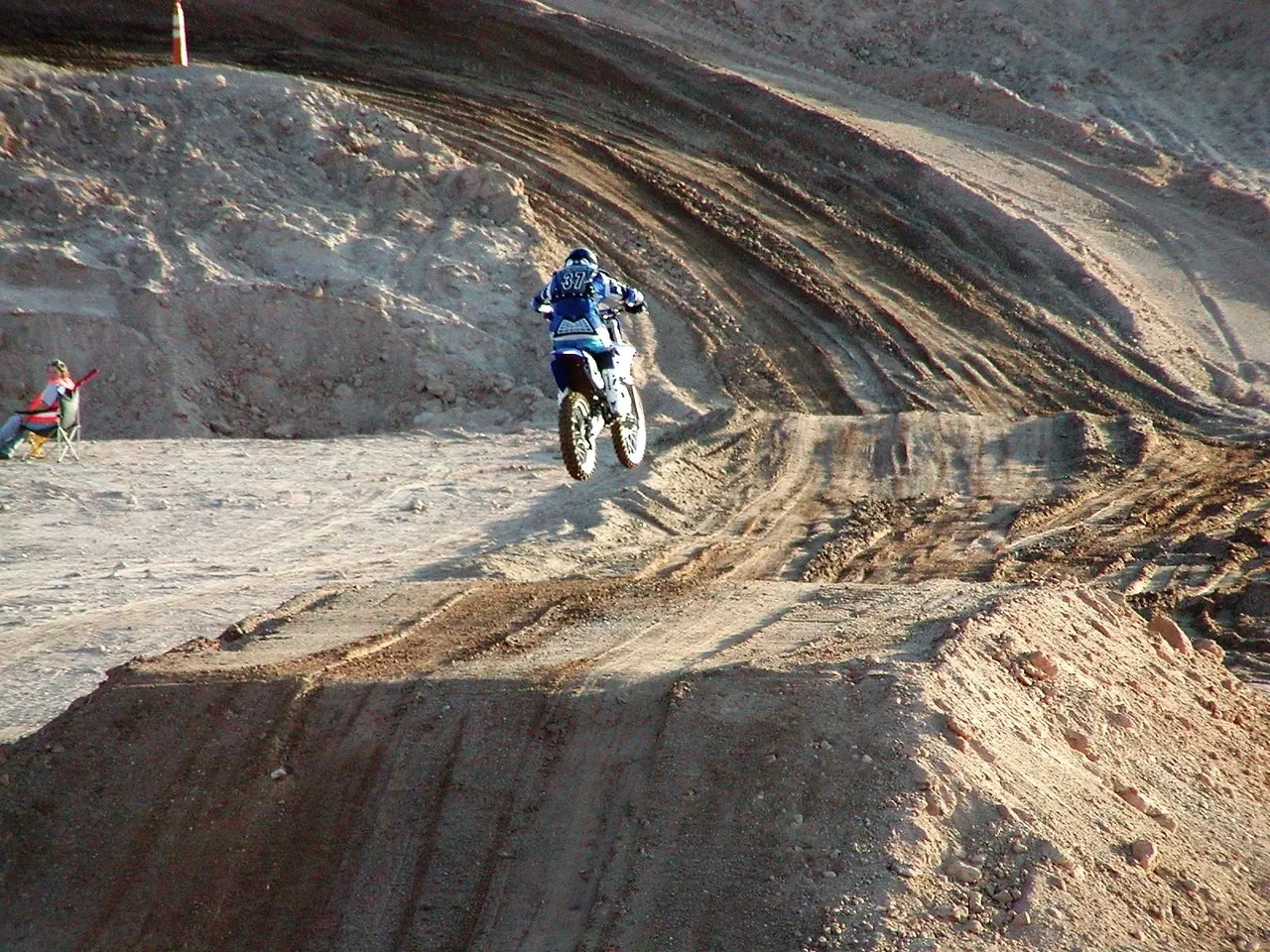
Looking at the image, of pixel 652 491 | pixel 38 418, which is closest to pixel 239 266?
pixel 38 418

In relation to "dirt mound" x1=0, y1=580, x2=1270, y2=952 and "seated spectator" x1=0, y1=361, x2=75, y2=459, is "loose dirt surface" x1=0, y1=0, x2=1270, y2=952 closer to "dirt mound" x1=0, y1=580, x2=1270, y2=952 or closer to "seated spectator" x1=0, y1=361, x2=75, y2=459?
"dirt mound" x1=0, y1=580, x2=1270, y2=952

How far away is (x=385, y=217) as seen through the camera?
54.0 feet

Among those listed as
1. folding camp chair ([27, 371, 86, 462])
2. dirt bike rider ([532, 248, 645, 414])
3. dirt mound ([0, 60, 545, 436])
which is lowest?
folding camp chair ([27, 371, 86, 462])

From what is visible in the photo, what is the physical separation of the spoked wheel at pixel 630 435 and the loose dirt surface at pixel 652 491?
26cm

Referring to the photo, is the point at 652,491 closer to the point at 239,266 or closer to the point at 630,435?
the point at 630,435

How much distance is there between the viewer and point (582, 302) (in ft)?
32.5

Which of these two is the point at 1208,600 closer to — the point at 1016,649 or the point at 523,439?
the point at 1016,649

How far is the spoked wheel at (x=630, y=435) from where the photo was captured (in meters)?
10.7

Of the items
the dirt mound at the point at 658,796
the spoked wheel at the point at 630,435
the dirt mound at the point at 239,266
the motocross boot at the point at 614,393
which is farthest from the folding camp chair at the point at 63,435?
the dirt mound at the point at 658,796

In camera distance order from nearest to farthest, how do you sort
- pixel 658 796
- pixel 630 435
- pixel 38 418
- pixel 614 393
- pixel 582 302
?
pixel 658 796
pixel 582 302
pixel 614 393
pixel 630 435
pixel 38 418

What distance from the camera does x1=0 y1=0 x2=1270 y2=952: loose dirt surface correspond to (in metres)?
4.72

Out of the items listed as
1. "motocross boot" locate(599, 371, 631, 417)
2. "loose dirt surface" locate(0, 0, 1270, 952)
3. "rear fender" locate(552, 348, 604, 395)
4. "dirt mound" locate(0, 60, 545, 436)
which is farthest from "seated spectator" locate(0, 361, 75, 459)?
"motocross boot" locate(599, 371, 631, 417)

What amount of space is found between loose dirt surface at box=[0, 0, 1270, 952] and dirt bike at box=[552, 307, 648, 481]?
2.23 ft

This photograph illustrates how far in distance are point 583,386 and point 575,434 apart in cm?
39
